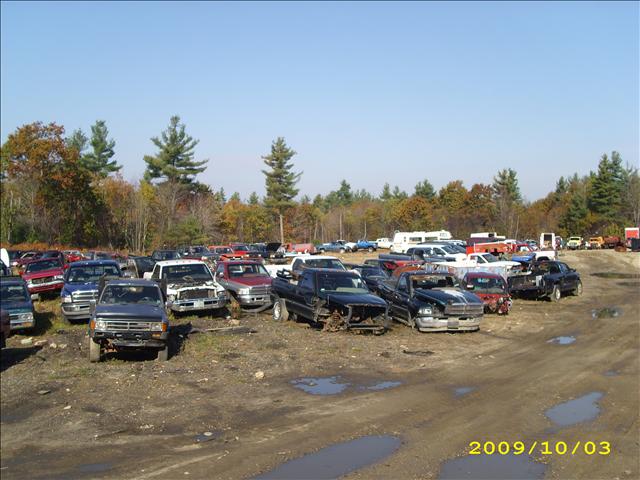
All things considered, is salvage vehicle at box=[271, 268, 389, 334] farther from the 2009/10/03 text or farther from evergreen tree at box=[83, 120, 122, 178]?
evergreen tree at box=[83, 120, 122, 178]

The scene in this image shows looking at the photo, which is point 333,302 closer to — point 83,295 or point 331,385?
point 331,385

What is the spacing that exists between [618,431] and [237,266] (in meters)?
15.9

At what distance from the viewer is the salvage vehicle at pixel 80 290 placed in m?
17.4

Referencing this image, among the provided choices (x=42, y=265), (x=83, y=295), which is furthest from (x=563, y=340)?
(x=42, y=265)

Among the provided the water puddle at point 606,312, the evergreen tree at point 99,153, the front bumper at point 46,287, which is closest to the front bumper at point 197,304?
the front bumper at point 46,287

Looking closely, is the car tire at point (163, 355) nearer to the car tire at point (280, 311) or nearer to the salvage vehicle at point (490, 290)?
the car tire at point (280, 311)

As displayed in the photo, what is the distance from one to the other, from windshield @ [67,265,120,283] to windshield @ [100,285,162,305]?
535cm

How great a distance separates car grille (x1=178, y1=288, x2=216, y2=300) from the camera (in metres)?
18.3

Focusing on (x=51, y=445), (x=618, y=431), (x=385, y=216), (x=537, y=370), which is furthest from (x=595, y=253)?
(x=51, y=445)

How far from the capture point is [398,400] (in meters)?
10.3

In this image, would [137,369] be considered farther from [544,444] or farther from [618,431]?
[618,431]

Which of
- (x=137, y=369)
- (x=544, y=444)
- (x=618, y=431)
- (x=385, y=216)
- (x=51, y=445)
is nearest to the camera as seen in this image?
(x=51, y=445)

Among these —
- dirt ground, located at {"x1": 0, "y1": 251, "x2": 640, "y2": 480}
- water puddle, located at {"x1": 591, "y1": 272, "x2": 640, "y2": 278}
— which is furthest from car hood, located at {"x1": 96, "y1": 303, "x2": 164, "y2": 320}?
water puddle, located at {"x1": 591, "y1": 272, "x2": 640, "y2": 278}

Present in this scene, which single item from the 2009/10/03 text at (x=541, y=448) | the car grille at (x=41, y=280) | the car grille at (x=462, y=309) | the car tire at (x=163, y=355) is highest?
the car grille at (x=41, y=280)
